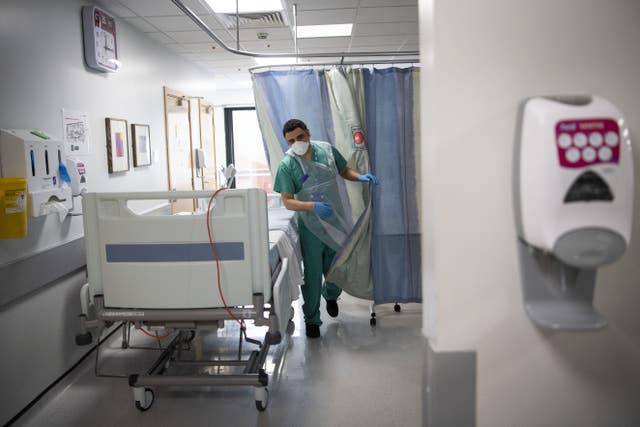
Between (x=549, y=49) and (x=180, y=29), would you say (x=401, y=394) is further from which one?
(x=180, y=29)

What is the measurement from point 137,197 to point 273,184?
1163mm

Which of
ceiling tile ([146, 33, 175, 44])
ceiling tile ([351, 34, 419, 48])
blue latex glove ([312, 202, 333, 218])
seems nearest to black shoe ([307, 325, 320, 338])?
blue latex glove ([312, 202, 333, 218])

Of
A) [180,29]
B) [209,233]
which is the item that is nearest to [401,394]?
[209,233]

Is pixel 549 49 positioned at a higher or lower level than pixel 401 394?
higher

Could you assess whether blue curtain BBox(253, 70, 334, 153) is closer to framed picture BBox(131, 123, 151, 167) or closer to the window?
framed picture BBox(131, 123, 151, 167)

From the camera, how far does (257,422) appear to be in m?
2.35

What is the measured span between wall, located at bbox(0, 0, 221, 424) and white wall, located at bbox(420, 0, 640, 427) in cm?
218

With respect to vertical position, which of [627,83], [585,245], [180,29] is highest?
[180,29]

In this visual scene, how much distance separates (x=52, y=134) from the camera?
115 inches

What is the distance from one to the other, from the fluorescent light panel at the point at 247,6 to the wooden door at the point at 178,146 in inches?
57.9

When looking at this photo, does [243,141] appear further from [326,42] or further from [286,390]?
[286,390]

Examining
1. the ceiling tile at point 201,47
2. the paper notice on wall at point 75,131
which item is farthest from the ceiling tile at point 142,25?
the paper notice on wall at point 75,131

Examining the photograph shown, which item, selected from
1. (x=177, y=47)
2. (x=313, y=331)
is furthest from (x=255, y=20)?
(x=313, y=331)

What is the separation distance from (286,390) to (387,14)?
3.17 metres
